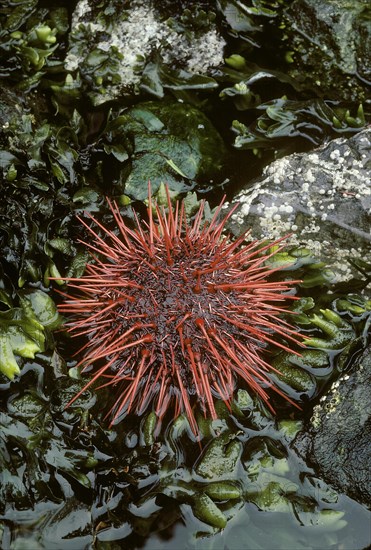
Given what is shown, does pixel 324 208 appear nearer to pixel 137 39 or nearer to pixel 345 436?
pixel 345 436

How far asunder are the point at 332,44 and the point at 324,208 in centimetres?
117

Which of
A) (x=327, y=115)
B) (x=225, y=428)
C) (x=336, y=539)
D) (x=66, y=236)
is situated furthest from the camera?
(x=327, y=115)

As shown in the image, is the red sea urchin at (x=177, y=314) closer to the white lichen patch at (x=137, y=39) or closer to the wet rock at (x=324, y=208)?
the wet rock at (x=324, y=208)

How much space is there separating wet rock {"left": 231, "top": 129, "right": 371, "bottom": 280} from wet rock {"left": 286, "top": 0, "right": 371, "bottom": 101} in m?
0.58

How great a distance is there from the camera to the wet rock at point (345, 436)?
9.97ft

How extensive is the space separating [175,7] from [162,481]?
297 cm

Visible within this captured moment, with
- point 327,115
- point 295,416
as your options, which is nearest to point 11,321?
point 295,416

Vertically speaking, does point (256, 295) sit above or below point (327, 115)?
below

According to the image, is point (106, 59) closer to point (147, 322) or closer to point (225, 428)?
point (147, 322)

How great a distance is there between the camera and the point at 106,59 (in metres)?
3.96

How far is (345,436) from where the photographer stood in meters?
3.12

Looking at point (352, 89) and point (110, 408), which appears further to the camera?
point (352, 89)

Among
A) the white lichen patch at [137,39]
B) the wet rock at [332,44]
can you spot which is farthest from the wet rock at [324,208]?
the white lichen patch at [137,39]

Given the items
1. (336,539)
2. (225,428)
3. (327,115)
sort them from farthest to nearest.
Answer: (327,115) → (225,428) → (336,539)
